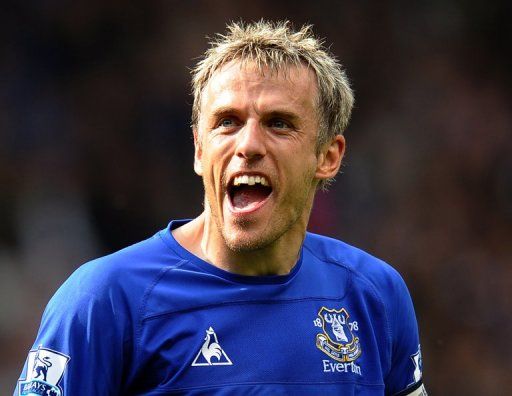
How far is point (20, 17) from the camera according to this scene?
25.0 ft

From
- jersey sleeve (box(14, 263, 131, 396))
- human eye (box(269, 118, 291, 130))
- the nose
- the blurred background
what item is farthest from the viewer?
the blurred background

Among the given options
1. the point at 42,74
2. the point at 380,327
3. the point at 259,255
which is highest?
the point at 42,74

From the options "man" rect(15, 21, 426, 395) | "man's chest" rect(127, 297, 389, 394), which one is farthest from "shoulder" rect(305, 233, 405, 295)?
"man's chest" rect(127, 297, 389, 394)

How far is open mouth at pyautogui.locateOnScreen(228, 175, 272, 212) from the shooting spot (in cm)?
335

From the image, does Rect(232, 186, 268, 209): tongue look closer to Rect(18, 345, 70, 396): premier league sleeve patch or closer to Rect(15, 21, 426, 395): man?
Rect(15, 21, 426, 395): man

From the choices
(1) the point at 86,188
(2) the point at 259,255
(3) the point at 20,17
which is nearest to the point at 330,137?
(2) the point at 259,255

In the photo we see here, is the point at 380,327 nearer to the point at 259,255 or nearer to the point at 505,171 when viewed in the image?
the point at 259,255

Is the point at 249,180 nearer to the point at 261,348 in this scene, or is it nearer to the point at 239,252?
the point at 239,252

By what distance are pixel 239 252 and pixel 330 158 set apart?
583 millimetres

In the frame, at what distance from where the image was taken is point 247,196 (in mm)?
3422

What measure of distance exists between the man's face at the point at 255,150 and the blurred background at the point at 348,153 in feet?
13.0

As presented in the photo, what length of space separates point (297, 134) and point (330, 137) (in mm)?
280

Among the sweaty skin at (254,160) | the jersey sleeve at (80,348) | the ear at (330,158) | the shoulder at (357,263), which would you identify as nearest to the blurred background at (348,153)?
the shoulder at (357,263)

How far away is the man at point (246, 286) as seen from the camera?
3.11 m
